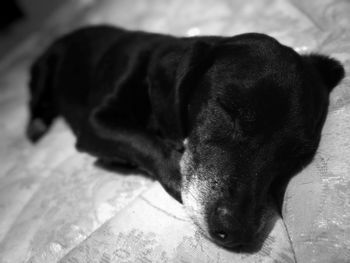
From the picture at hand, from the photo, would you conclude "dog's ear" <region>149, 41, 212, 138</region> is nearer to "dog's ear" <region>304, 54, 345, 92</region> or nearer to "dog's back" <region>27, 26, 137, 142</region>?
"dog's ear" <region>304, 54, 345, 92</region>

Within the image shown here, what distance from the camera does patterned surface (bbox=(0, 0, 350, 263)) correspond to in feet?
4.46

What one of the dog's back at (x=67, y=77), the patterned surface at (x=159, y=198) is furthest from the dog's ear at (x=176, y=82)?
the dog's back at (x=67, y=77)

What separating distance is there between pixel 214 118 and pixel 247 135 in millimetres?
160

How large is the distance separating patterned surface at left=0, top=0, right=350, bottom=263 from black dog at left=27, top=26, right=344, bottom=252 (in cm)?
7

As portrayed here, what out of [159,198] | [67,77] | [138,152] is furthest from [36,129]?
[159,198]

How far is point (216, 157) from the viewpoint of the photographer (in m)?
1.43

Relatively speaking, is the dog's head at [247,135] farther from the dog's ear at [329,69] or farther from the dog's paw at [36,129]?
the dog's paw at [36,129]

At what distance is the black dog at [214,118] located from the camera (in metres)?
1.39

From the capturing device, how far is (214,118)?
1506 mm

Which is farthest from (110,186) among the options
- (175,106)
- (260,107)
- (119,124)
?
(260,107)

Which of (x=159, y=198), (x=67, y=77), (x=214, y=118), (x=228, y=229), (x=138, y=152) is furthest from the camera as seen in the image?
(x=67, y=77)

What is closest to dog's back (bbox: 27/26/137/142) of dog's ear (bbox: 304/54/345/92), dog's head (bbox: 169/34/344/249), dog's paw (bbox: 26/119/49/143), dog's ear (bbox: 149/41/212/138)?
dog's paw (bbox: 26/119/49/143)

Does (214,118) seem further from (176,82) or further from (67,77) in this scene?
(67,77)

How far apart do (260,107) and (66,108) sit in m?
1.42
